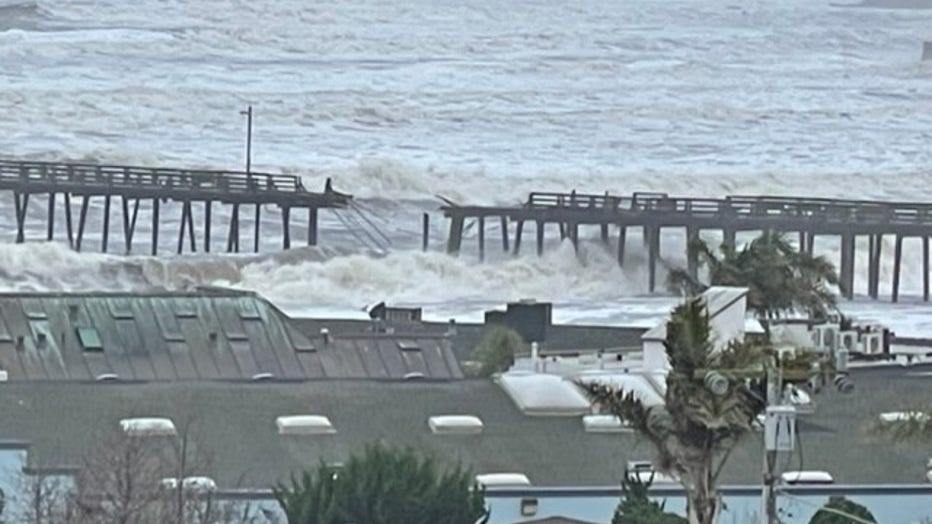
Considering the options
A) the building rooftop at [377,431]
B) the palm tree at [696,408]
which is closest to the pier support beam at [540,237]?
the building rooftop at [377,431]

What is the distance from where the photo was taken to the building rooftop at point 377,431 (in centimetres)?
3014

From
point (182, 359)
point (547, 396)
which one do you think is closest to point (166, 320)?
point (182, 359)

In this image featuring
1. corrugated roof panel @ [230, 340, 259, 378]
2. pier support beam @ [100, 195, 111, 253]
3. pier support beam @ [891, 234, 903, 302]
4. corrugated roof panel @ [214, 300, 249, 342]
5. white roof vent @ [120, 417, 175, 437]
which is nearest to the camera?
white roof vent @ [120, 417, 175, 437]

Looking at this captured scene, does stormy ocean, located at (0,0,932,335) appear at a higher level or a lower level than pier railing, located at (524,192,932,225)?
lower

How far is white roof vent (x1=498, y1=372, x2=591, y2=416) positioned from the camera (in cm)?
3241

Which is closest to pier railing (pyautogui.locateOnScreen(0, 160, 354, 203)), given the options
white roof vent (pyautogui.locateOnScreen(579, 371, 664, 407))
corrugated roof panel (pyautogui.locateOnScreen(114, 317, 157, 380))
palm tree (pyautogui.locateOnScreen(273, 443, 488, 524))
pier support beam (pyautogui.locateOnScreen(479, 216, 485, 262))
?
pier support beam (pyautogui.locateOnScreen(479, 216, 485, 262))

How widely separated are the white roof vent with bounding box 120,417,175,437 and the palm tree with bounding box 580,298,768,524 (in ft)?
20.3

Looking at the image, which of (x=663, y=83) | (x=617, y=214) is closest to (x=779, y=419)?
(x=617, y=214)

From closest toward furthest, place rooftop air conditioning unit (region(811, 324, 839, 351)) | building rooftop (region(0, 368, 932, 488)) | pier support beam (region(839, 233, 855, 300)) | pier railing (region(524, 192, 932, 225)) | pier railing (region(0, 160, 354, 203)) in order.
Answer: building rooftop (region(0, 368, 932, 488)) < rooftop air conditioning unit (region(811, 324, 839, 351)) < pier support beam (region(839, 233, 855, 300)) < pier railing (region(524, 192, 932, 225)) < pier railing (region(0, 160, 354, 203))

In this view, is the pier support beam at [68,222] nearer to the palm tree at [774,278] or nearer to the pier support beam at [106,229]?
the pier support beam at [106,229]

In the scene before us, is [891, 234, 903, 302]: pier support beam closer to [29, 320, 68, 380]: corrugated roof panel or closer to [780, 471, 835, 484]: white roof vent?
[29, 320, 68, 380]: corrugated roof panel

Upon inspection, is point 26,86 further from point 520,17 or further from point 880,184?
point 520,17

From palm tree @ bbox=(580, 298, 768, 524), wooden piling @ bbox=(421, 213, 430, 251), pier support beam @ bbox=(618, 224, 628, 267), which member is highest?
palm tree @ bbox=(580, 298, 768, 524)

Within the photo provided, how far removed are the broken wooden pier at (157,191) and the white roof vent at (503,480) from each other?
144ft
